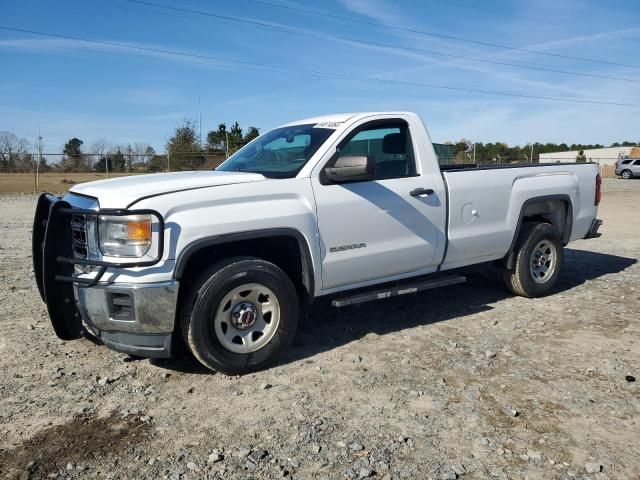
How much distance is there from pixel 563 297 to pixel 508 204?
1.44m

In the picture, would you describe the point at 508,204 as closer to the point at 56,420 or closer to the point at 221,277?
the point at 221,277

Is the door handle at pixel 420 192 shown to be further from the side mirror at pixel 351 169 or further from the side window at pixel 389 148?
the side mirror at pixel 351 169

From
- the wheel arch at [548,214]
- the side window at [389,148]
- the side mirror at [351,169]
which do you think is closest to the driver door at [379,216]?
the side window at [389,148]

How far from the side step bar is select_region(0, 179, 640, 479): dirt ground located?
16.6 inches

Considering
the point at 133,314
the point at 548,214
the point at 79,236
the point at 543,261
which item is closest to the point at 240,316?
the point at 133,314

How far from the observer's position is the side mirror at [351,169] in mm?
4164

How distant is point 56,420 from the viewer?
11.0ft

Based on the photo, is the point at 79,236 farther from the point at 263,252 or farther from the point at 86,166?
the point at 86,166

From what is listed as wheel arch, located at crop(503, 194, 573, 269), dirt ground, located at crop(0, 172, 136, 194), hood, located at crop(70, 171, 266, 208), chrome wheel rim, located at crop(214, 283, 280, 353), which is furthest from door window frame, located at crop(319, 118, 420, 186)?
dirt ground, located at crop(0, 172, 136, 194)

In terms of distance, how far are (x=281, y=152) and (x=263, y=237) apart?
112 cm

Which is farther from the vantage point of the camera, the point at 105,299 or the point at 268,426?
the point at 105,299

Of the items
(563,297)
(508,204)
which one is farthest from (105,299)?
(563,297)

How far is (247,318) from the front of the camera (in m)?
3.99

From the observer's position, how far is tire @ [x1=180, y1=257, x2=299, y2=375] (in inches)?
149
